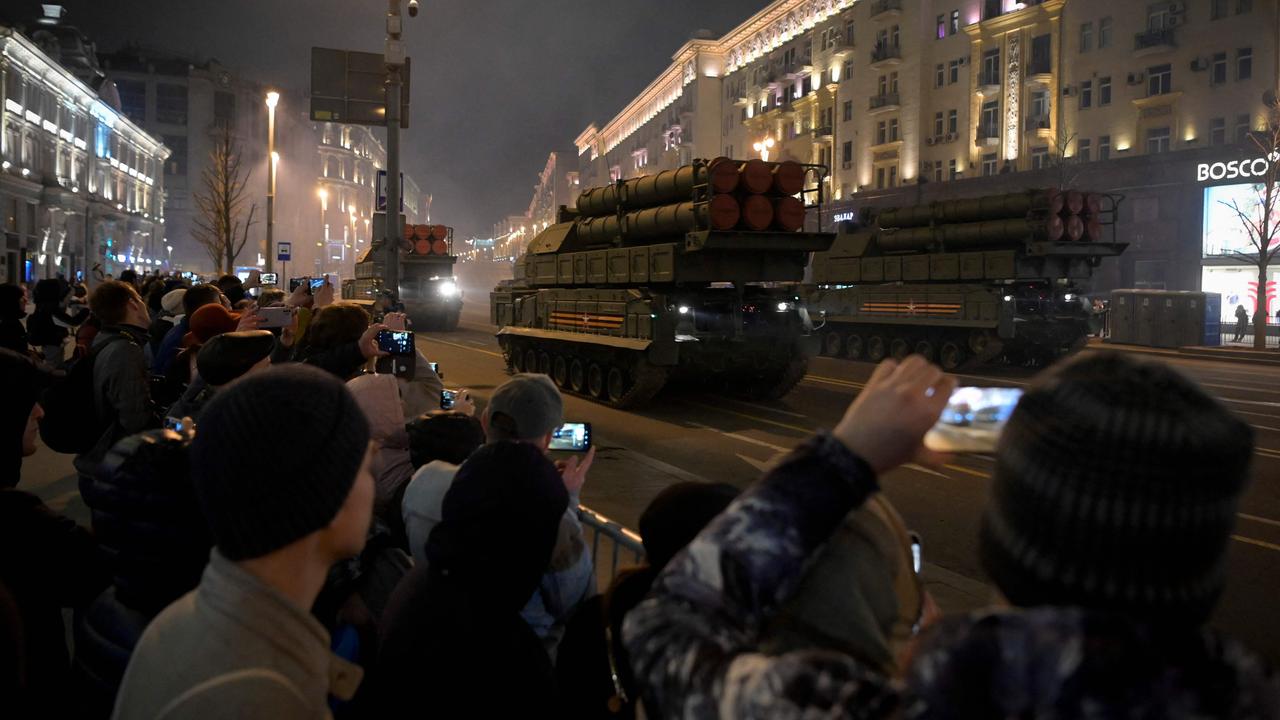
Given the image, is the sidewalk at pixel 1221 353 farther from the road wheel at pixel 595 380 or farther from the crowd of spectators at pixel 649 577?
the crowd of spectators at pixel 649 577

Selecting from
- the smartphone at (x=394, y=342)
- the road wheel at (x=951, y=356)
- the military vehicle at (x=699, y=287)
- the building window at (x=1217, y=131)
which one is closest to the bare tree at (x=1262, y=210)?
the building window at (x=1217, y=131)

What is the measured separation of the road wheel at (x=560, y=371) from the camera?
17875 millimetres

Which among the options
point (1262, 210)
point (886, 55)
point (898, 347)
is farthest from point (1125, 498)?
point (886, 55)

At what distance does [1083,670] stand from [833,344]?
26.2m

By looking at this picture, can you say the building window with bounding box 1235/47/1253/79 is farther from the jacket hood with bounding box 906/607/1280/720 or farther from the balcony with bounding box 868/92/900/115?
the jacket hood with bounding box 906/607/1280/720

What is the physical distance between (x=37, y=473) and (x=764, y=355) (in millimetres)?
9953

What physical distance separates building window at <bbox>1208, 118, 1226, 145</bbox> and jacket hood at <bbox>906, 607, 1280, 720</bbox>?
41.1 m

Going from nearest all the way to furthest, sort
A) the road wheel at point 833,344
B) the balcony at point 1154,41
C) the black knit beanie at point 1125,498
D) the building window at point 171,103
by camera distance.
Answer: the black knit beanie at point 1125,498 < the road wheel at point 833,344 < the balcony at point 1154,41 < the building window at point 171,103

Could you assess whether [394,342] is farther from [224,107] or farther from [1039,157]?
[224,107]

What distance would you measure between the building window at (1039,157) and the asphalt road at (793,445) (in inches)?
921

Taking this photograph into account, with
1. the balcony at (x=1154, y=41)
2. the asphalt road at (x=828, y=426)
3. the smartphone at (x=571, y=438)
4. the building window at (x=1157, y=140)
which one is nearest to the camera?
the smartphone at (x=571, y=438)

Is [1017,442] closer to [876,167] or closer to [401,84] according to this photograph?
[401,84]

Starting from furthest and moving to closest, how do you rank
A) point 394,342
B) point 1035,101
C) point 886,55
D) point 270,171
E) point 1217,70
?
point 886,55 → point 1035,101 → point 1217,70 → point 270,171 → point 394,342

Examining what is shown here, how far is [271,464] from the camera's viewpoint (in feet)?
5.96
